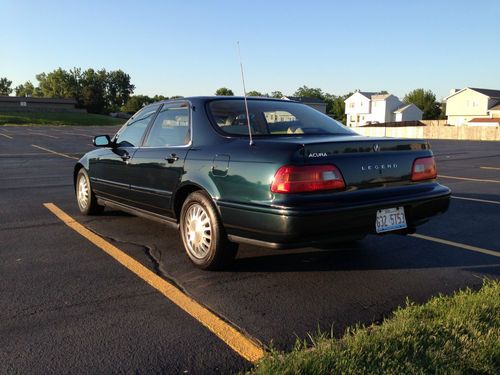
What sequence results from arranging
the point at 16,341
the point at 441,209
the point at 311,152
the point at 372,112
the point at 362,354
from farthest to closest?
the point at 372,112 → the point at 441,209 → the point at 311,152 → the point at 16,341 → the point at 362,354

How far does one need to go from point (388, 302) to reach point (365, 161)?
1.11 meters

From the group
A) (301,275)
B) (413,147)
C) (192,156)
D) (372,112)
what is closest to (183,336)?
(301,275)

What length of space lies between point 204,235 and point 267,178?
93 centimetres

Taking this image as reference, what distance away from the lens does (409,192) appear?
4.09 m

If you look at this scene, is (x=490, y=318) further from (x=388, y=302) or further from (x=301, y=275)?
(x=301, y=275)

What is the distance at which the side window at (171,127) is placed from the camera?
4.61 meters

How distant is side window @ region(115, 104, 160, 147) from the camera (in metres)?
5.33

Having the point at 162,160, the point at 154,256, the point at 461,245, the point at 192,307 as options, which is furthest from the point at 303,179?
the point at 461,245

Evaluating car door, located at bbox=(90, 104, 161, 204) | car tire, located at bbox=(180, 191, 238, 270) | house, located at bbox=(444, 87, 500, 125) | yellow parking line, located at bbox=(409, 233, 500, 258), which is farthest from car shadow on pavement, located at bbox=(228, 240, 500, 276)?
house, located at bbox=(444, 87, 500, 125)

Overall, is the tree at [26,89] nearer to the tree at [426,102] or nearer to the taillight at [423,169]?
the tree at [426,102]

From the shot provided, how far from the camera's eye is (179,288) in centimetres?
378

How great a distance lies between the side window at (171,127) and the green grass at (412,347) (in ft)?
8.09

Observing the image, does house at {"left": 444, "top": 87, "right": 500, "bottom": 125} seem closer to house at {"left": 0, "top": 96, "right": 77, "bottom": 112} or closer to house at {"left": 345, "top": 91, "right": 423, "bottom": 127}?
house at {"left": 345, "top": 91, "right": 423, "bottom": 127}

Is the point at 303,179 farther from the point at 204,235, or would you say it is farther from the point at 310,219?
the point at 204,235
